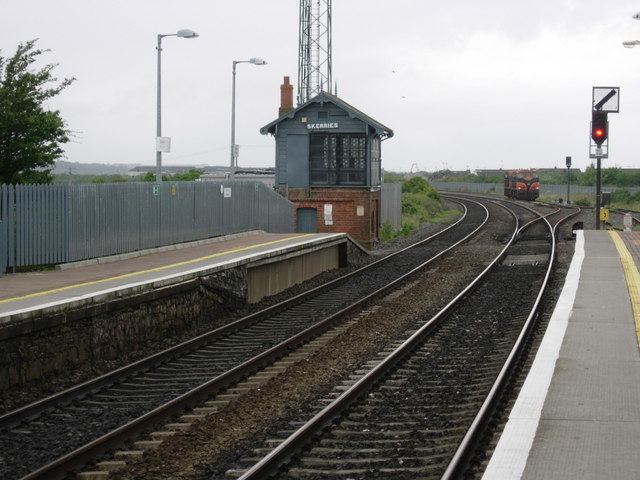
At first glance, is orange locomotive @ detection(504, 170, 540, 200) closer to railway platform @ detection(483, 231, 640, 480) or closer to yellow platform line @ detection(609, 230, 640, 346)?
yellow platform line @ detection(609, 230, 640, 346)

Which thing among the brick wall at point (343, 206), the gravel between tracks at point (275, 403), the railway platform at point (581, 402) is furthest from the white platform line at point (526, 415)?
the brick wall at point (343, 206)

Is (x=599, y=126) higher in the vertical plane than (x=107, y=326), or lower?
higher

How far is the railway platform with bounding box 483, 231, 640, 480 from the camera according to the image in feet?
22.1

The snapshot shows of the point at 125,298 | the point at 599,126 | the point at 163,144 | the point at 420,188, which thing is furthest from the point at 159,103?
the point at 420,188

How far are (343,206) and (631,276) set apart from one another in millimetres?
17485

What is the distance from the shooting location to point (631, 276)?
62.0 ft

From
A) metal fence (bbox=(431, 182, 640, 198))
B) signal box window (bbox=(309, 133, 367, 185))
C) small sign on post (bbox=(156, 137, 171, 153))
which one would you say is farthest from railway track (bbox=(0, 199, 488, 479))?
metal fence (bbox=(431, 182, 640, 198))

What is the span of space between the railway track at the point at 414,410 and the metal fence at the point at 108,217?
6.79 meters

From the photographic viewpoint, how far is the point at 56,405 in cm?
1034

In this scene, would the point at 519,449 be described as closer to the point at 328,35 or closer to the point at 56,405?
the point at 56,405

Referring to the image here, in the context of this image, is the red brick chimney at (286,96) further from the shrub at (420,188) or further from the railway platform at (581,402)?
the shrub at (420,188)

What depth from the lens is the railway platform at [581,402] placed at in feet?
22.1

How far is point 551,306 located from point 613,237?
45.2ft

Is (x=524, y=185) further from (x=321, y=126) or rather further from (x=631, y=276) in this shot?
(x=631, y=276)
